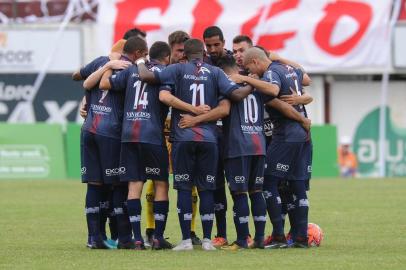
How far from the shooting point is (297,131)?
43.9 ft

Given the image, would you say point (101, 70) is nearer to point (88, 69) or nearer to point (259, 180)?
point (88, 69)

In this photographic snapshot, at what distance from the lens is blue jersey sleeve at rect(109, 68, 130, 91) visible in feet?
42.6

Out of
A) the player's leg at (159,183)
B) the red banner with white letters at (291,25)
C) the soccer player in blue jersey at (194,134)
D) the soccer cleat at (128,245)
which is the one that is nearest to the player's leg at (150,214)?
the soccer cleat at (128,245)

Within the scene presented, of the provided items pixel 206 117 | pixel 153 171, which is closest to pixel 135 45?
pixel 206 117

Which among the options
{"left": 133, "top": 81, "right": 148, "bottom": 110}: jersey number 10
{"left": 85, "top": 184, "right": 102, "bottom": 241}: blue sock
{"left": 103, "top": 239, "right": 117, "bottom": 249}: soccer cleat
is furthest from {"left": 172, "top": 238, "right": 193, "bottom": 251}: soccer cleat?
{"left": 133, "top": 81, "right": 148, "bottom": 110}: jersey number 10

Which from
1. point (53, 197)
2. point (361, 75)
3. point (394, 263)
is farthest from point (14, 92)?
point (394, 263)

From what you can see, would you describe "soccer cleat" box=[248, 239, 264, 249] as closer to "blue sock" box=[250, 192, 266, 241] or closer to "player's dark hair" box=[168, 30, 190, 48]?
"blue sock" box=[250, 192, 266, 241]

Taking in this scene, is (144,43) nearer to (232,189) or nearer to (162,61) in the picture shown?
(162,61)

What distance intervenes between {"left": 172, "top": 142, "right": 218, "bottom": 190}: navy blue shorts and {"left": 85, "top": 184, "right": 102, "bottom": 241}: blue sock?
108 cm

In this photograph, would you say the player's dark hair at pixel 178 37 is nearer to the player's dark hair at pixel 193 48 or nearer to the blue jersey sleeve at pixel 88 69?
the player's dark hair at pixel 193 48

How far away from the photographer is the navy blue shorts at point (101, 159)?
1319 centimetres

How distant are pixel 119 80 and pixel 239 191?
1.81 metres

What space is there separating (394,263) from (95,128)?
12.5ft

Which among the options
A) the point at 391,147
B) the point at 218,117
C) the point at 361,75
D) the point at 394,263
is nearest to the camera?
the point at 394,263
